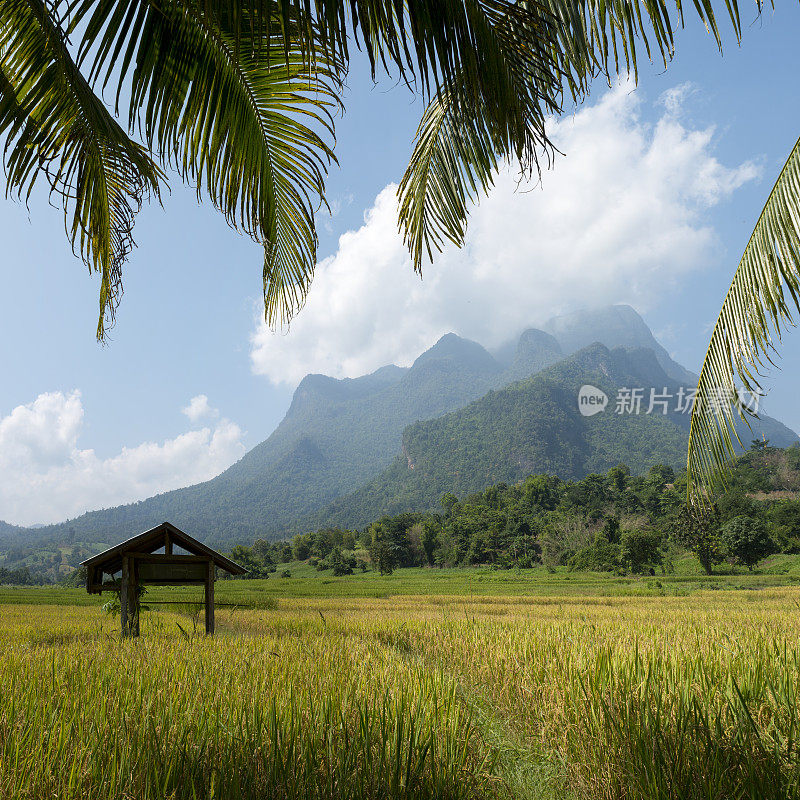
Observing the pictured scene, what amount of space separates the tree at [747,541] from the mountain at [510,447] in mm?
84783

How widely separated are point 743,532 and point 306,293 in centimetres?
4534

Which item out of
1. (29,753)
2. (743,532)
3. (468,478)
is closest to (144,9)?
(29,753)

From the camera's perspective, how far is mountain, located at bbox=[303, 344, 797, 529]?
13250cm

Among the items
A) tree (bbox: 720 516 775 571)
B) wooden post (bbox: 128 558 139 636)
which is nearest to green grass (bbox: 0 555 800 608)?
tree (bbox: 720 516 775 571)

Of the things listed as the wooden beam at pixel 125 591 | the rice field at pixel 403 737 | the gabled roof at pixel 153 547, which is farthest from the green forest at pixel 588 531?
the rice field at pixel 403 737

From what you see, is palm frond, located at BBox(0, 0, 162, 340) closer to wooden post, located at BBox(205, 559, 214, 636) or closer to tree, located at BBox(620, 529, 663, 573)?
wooden post, located at BBox(205, 559, 214, 636)

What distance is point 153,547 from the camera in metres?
9.38

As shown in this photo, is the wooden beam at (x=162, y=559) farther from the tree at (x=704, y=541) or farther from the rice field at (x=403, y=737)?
the tree at (x=704, y=541)

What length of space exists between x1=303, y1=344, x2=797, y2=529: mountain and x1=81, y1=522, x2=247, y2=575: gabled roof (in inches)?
4901

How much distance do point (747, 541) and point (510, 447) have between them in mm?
100669

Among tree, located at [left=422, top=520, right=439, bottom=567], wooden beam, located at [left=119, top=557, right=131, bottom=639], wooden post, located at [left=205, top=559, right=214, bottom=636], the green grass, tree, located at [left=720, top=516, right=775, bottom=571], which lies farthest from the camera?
tree, located at [left=422, top=520, right=439, bottom=567]

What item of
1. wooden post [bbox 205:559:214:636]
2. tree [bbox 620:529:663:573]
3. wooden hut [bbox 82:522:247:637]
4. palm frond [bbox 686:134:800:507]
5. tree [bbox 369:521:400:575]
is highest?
palm frond [bbox 686:134:800:507]

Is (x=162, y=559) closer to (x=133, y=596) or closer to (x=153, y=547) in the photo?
(x=133, y=596)

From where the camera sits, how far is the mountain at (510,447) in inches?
5217
